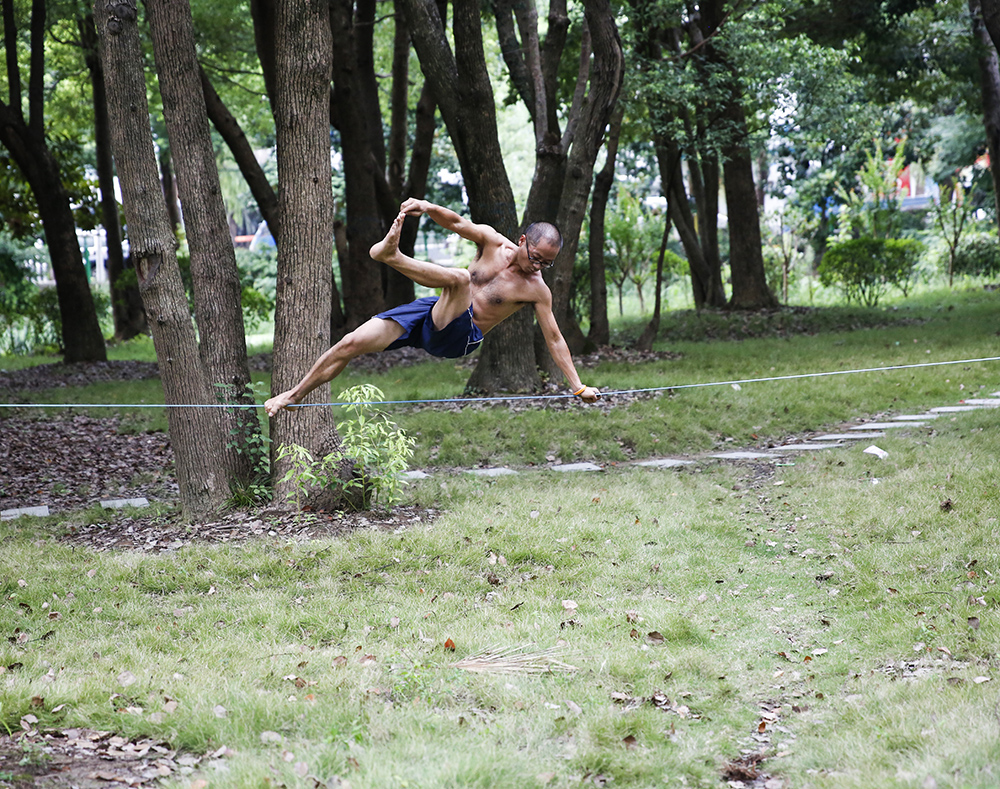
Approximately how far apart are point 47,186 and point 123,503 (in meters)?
9.30

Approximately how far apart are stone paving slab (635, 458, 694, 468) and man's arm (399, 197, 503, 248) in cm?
354

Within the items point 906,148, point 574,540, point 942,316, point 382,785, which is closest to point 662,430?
point 574,540

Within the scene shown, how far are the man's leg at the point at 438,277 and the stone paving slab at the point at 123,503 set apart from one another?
3.47 meters

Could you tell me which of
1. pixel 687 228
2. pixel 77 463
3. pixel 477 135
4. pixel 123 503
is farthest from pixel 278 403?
pixel 687 228

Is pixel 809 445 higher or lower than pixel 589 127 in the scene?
lower

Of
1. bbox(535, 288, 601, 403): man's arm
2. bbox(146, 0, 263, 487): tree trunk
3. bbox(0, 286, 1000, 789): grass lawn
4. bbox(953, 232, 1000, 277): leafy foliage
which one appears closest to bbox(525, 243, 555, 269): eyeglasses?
bbox(535, 288, 601, 403): man's arm

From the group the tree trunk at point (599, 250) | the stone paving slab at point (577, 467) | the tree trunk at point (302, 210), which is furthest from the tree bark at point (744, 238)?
the tree trunk at point (302, 210)

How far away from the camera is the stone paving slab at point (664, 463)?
29.5 feet

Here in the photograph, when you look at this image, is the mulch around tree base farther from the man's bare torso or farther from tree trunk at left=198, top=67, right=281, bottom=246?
tree trunk at left=198, top=67, right=281, bottom=246

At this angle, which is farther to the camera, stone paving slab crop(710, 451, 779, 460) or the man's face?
stone paving slab crop(710, 451, 779, 460)

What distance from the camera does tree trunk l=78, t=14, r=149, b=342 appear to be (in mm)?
16703

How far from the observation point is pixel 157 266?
278 inches

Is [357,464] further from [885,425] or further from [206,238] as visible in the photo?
[885,425]

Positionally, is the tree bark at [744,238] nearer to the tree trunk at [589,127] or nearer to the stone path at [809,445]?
the tree trunk at [589,127]
